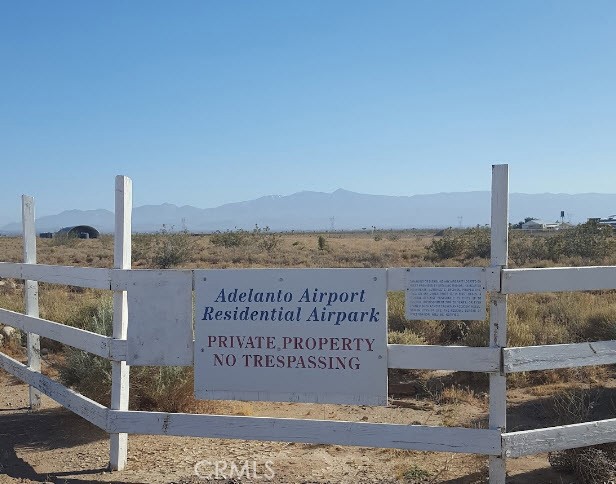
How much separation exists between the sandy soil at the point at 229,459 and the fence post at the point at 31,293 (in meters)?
0.47

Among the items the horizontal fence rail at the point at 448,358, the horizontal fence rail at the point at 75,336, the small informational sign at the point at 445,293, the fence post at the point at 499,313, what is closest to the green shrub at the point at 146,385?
the horizontal fence rail at the point at 75,336

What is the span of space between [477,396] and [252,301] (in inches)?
150

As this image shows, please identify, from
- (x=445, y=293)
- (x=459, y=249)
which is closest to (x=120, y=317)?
(x=445, y=293)

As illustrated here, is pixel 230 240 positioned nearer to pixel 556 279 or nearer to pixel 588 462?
pixel 588 462

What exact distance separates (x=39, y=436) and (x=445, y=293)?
426 cm

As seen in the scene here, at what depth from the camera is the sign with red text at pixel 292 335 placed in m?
4.58

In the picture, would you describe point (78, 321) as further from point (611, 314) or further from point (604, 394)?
point (611, 314)

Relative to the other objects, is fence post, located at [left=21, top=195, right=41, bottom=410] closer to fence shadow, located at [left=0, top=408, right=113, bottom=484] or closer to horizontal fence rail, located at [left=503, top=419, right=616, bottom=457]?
fence shadow, located at [left=0, top=408, right=113, bottom=484]

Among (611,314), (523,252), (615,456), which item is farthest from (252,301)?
(523,252)

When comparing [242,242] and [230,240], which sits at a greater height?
[230,240]

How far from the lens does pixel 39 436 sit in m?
6.20

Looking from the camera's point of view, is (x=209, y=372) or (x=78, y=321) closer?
(x=209, y=372)

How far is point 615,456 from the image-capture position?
483 cm

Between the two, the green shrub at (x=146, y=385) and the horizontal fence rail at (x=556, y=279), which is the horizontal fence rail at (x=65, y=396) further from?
the horizontal fence rail at (x=556, y=279)
